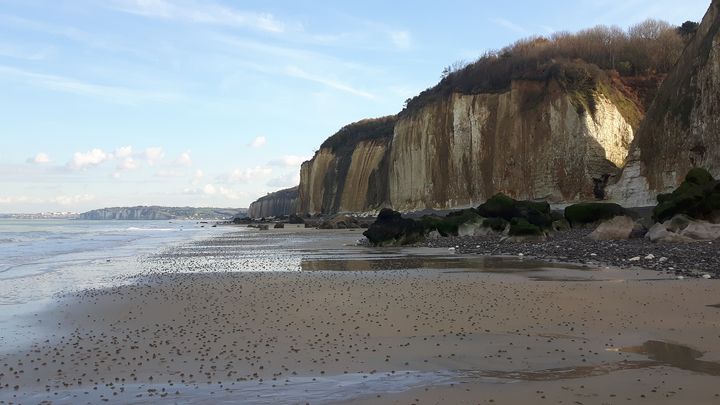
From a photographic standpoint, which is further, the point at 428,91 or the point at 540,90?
the point at 428,91

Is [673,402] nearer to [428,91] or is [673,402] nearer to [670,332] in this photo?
[670,332]

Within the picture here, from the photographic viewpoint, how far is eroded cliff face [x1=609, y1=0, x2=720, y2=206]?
27.7m

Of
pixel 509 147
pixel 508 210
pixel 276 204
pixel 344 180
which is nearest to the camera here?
pixel 508 210

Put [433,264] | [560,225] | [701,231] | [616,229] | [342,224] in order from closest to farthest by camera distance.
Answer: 1. [433,264]
2. [701,231]
3. [616,229]
4. [560,225]
5. [342,224]

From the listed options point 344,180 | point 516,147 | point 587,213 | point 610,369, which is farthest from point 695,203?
point 344,180

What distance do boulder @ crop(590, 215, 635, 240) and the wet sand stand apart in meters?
7.92

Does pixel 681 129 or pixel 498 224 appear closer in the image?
pixel 498 224

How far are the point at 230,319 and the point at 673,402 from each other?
5974mm

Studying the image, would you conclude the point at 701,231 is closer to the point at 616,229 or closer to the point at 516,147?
the point at 616,229

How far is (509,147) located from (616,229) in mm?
31829

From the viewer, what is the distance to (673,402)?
443 centimetres

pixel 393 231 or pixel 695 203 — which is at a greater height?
pixel 695 203

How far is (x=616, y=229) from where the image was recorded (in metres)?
19.6

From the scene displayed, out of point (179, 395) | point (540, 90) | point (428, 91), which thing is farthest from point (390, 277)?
point (428, 91)
